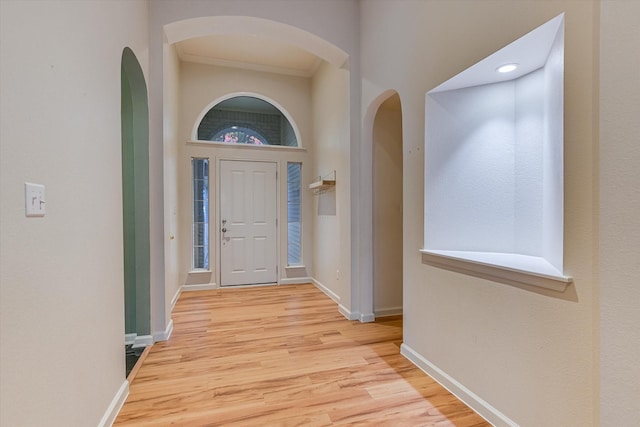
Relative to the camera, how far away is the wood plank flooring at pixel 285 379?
1.78 meters

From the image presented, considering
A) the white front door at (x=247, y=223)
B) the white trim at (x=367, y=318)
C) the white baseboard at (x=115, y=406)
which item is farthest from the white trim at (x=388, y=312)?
the white baseboard at (x=115, y=406)

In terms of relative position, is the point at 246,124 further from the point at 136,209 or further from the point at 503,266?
the point at 503,266

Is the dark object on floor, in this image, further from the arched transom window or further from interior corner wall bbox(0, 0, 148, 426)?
the arched transom window

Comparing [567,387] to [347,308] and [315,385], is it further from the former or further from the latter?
[347,308]

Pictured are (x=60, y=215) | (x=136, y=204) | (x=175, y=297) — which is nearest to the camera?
(x=60, y=215)

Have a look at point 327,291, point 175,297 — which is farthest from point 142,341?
point 327,291

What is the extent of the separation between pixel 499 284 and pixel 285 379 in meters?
1.55

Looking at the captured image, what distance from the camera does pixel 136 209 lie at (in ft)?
8.84

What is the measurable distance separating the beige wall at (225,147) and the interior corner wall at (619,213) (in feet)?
13.5

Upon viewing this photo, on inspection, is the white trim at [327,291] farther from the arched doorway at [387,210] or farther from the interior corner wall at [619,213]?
the interior corner wall at [619,213]

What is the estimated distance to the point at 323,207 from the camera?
177 inches

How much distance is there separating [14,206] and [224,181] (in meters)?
3.83

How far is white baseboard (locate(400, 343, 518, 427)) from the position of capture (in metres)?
1.67

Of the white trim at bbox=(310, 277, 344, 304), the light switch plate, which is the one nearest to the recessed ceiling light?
the light switch plate
